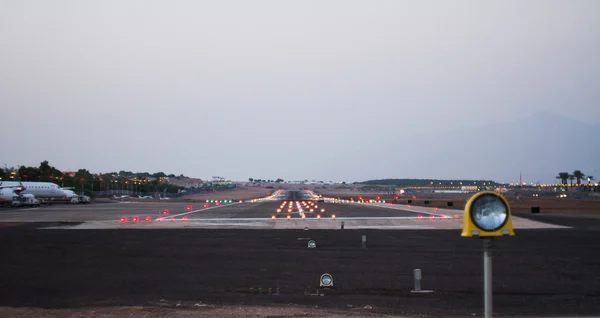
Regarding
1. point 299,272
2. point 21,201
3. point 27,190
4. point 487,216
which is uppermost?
point 487,216

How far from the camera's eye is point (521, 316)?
1301 cm

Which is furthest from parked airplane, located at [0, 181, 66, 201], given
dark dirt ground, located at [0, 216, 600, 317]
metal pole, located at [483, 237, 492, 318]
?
metal pole, located at [483, 237, 492, 318]

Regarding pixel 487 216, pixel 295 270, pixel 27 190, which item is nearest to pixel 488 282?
pixel 487 216

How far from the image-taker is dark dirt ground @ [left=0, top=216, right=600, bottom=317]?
14.6m

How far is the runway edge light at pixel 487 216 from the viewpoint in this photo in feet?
20.2

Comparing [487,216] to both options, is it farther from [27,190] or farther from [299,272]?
[27,190]

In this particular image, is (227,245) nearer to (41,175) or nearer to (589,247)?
(589,247)

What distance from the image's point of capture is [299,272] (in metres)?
19.5

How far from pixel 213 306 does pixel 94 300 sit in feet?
11.2

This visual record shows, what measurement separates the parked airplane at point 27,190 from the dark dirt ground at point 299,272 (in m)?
59.8

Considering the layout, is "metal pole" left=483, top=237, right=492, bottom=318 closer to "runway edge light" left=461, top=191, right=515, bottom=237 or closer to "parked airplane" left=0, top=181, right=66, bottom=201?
"runway edge light" left=461, top=191, right=515, bottom=237

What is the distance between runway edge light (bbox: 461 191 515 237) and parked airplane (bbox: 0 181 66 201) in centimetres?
9140

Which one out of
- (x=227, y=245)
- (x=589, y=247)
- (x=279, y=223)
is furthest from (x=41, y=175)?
(x=589, y=247)

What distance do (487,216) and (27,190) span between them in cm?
10307
